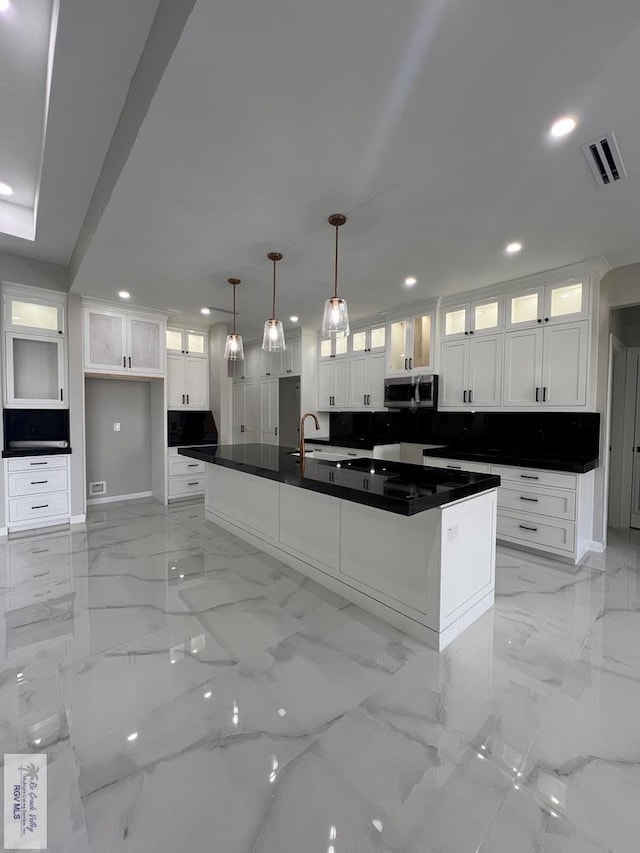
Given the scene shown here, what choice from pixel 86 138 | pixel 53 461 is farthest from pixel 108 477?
pixel 86 138

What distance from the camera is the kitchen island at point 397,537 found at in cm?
200

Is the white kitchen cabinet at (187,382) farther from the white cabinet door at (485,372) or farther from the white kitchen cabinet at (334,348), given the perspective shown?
the white cabinet door at (485,372)

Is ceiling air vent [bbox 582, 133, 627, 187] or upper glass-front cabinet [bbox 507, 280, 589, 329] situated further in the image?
upper glass-front cabinet [bbox 507, 280, 589, 329]

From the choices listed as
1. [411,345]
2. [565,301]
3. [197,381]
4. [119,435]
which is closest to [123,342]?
[197,381]

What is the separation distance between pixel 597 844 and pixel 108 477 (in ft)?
18.5

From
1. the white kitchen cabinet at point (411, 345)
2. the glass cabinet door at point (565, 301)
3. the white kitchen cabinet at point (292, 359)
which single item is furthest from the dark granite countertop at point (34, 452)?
the glass cabinet door at point (565, 301)

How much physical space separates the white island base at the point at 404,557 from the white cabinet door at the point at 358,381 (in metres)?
2.49

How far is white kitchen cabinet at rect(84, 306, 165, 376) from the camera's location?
4.48 meters

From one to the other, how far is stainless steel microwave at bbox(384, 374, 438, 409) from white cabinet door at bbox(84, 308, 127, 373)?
134 inches

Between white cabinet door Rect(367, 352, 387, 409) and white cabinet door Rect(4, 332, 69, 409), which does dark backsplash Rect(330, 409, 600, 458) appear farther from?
white cabinet door Rect(4, 332, 69, 409)

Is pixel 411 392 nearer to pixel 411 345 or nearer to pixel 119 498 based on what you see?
pixel 411 345

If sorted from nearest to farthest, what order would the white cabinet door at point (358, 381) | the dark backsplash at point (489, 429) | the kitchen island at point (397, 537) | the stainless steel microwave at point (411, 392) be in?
the kitchen island at point (397, 537), the dark backsplash at point (489, 429), the stainless steel microwave at point (411, 392), the white cabinet door at point (358, 381)

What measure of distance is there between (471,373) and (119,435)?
4.75 metres

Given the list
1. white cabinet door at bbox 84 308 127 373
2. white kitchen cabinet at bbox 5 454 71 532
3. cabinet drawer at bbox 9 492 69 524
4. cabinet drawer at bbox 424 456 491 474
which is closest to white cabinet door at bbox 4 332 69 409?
white cabinet door at bbox 84 308 127 373
